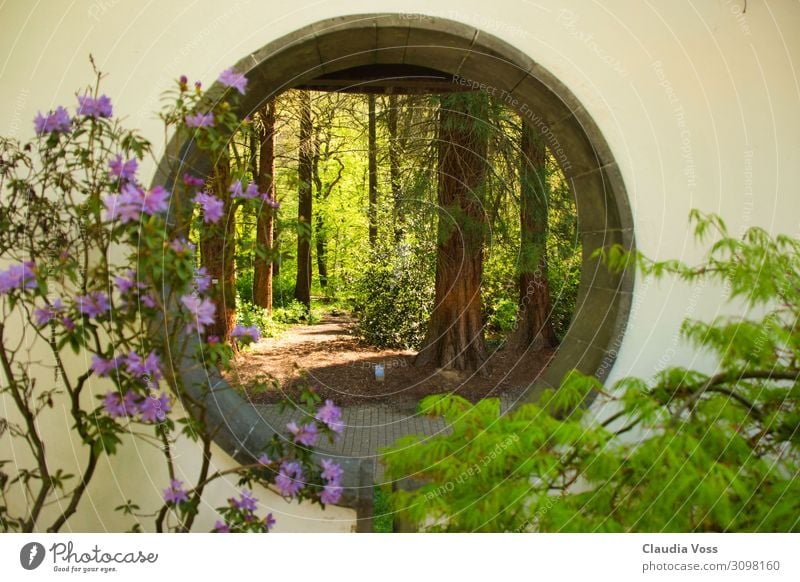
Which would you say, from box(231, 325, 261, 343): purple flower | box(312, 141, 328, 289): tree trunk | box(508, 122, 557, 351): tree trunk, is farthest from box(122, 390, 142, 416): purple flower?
box(312, 141, 328, 289): tree trunk

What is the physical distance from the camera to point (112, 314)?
8.52 ft

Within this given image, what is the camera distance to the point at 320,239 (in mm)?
14734

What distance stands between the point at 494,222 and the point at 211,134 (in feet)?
19.2

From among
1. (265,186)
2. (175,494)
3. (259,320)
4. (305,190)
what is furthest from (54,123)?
(305,190)

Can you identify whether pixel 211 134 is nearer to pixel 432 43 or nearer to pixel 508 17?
pixel 432 43

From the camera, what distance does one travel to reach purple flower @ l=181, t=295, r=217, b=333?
2.44 meters

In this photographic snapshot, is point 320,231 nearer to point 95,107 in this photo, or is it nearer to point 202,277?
point 202,277

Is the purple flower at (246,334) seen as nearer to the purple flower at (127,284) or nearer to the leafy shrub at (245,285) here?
the purple flower at (127,284)

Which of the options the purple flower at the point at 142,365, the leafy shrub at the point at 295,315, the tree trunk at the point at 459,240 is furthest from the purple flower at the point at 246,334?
the leafy shrub at the point at 295,315

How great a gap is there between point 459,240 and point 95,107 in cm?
586

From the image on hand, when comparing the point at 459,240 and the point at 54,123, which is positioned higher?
the point at 54,123

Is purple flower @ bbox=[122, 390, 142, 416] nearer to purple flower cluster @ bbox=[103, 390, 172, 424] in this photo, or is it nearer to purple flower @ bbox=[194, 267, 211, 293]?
purple flower cluster @ bbox=[103, 390, 172, 424]

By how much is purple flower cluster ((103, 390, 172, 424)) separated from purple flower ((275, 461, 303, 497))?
518mm

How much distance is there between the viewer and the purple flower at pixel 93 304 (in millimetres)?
2447
